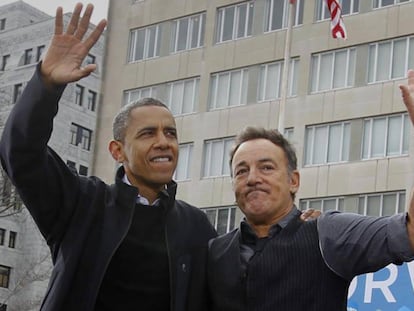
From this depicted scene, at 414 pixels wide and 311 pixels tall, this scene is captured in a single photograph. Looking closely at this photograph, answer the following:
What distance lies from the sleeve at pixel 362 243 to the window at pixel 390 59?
3190cm

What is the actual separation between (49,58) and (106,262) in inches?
41.1

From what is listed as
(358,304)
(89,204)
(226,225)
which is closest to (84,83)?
(226,225)

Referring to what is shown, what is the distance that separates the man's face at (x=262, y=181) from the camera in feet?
20.4

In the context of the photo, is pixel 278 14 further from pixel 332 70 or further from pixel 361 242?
pixel 361 242

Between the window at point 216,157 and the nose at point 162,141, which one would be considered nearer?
the nose at point 162,141

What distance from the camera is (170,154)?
20.6 ft

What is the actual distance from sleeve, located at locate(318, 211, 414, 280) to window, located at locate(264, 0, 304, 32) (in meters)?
35.1

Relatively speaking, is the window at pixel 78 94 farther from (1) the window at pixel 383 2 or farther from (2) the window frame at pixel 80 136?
(1) the window at pixel 383 2

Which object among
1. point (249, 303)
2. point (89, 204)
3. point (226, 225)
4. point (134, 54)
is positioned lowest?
point (249, 303)

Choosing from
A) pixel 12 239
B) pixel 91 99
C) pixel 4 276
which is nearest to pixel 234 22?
pixel 12 239

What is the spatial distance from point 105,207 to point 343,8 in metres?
33.7

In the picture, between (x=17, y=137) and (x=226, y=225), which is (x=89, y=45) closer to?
(x=17, y=137)

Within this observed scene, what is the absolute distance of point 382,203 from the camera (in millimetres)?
36719

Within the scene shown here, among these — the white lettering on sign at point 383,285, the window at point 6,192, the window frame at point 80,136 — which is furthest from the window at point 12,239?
the white lettering on sign at point 383,285
